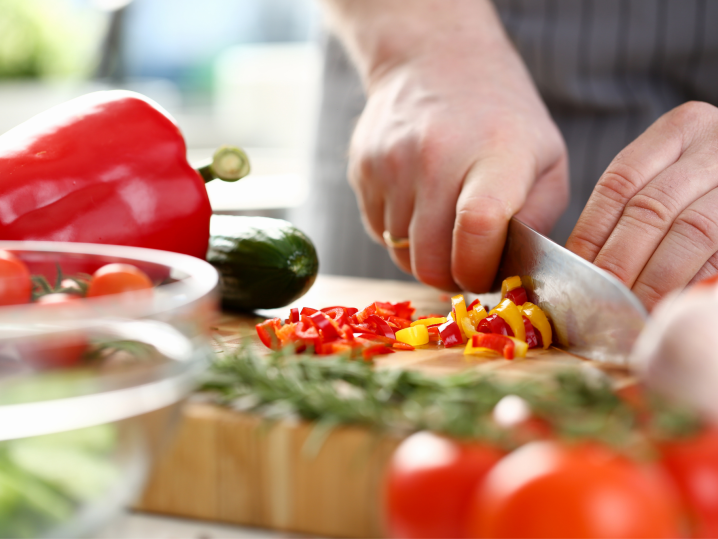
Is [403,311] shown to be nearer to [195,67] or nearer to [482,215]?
[482,215]

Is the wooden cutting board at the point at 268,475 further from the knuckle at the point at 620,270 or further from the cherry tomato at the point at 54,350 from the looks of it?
the knuckle at the point at 620,270

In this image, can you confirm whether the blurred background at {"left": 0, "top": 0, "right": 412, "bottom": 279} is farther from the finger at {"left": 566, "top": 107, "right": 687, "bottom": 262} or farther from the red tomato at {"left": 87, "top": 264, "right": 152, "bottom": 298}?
the red tomato at {"left": 87, "top": 264, "right": 152, "bottom": 298}

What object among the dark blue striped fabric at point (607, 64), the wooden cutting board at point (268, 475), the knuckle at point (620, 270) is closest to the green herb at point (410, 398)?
the wooden cutting board at point (268, 475)

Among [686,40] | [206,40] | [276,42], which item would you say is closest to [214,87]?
[206,40]

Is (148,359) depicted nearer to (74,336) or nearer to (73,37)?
(74,336)

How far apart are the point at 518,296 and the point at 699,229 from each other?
0.30 metres

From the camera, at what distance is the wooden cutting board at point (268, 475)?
0.65 m

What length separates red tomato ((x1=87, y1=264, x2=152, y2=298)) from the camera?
73cm

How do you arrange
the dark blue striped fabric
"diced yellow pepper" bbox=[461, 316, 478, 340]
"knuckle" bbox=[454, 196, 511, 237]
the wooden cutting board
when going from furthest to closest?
the dark blue striped fabric → "knuckle" bbox=[454, 196, 511, 237] → "diced yellow pepper" bbox=[461, 316, 478, 340] → the wooden cutting board

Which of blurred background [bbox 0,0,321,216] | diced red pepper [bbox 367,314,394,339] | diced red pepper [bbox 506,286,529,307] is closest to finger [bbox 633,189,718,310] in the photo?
diced red pepper [bbox 506,286,529,307]

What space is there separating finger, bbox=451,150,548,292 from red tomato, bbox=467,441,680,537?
2.49 ft

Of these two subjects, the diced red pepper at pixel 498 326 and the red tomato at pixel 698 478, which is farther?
A: the diced red pepper at pixel 498 326

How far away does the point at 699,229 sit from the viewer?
113 cm

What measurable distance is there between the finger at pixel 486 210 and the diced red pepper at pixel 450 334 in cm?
20
